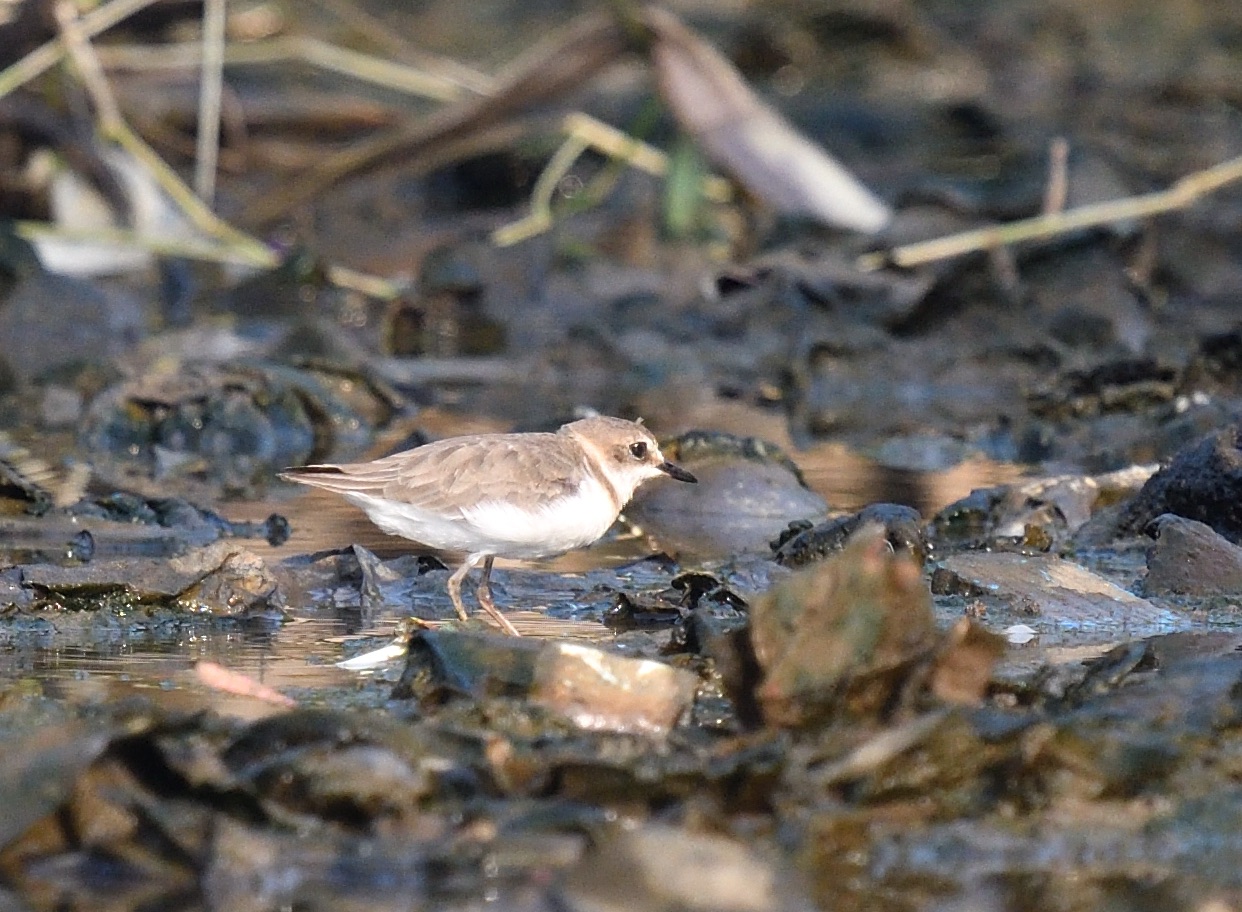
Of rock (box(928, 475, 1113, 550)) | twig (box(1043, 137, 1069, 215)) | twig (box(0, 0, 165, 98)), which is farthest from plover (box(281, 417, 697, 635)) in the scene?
twig (box(0, 0, 165, 98))

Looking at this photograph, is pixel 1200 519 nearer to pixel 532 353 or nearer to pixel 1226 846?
pixel 1226 846

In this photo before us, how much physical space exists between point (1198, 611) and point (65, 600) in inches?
115

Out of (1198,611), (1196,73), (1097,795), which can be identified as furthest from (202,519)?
(1196,73)

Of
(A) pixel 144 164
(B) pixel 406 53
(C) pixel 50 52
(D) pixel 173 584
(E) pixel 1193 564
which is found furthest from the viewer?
(B) pixel 406 53

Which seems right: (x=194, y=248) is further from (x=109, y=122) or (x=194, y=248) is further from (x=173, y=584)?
(x=173, y=584)

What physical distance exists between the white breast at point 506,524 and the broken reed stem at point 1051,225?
195 inches

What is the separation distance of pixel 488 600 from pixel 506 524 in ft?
0.76

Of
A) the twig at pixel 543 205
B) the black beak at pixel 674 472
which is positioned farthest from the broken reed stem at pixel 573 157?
the black beak at pixel 674 472

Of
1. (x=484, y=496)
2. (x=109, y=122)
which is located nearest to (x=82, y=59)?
(x=109, y=122)

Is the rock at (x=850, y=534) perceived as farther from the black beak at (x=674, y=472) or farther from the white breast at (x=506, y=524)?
the white breast at (x=506, y=524)

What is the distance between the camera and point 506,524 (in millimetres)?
4961

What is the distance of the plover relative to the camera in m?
4.99

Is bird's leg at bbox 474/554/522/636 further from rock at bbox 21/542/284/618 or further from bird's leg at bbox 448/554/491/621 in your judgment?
rock at bbox 21/542/284/618

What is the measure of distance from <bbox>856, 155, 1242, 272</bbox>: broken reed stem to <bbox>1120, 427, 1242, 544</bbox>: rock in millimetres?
3571
